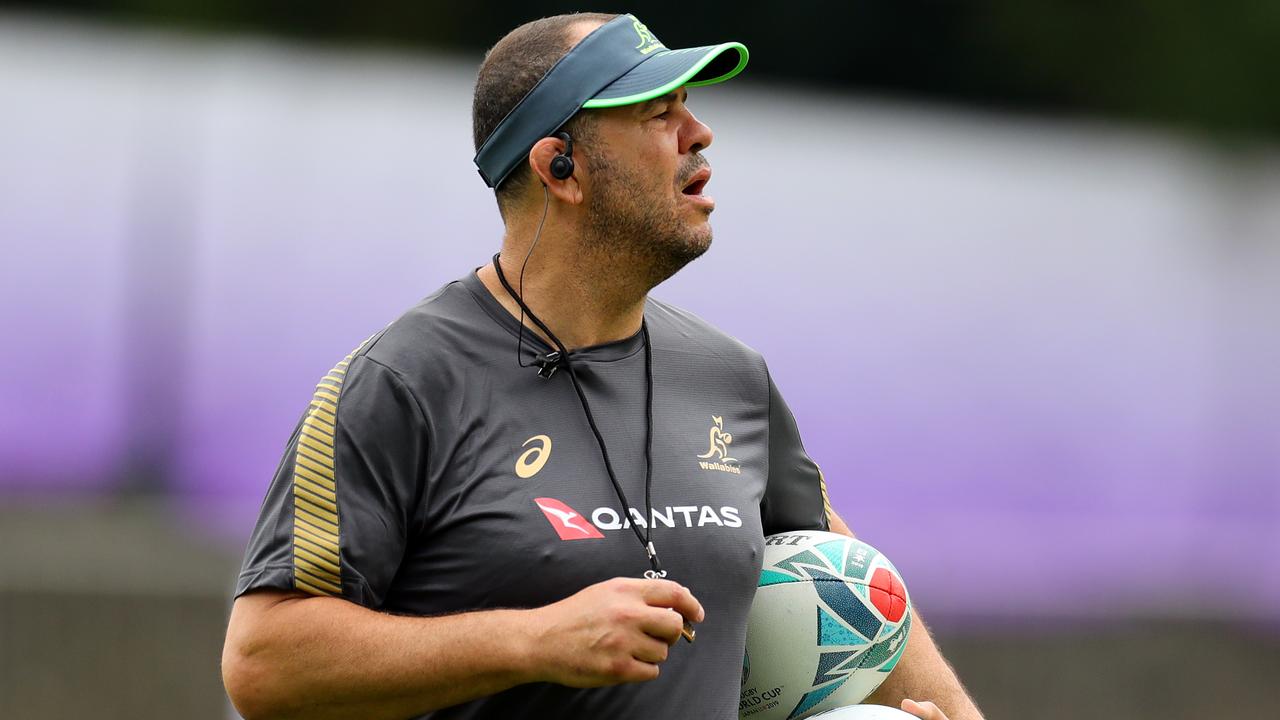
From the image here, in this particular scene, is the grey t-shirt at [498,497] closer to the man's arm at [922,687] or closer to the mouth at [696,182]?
the mouth at [696,182]

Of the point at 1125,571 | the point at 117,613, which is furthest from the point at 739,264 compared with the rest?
the point at 117,613

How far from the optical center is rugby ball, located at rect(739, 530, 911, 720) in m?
3.28

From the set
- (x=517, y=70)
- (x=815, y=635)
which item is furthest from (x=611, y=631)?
(x=517, y=70)

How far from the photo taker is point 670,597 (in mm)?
2658

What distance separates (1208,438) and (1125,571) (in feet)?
3.53

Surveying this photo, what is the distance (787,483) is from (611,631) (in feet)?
3.12

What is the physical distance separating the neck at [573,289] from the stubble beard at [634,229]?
0.02 metres

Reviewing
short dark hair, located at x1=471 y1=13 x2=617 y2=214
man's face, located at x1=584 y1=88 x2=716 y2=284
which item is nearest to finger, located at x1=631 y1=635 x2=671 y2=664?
man's face, located at x1=584 y1=88 x2=716 y2=284

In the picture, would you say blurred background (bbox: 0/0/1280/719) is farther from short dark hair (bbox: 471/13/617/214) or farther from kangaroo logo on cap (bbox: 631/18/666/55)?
kangaroo logo on cap (bbox: 631/18/666/55)

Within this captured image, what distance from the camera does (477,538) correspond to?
290cm

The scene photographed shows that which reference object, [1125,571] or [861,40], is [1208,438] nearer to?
[1125,571]

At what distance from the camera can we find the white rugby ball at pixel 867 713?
3229 mm

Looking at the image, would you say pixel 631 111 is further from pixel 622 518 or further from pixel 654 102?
pixel 622 518

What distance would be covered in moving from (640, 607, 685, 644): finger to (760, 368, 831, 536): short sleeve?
0.83 m
